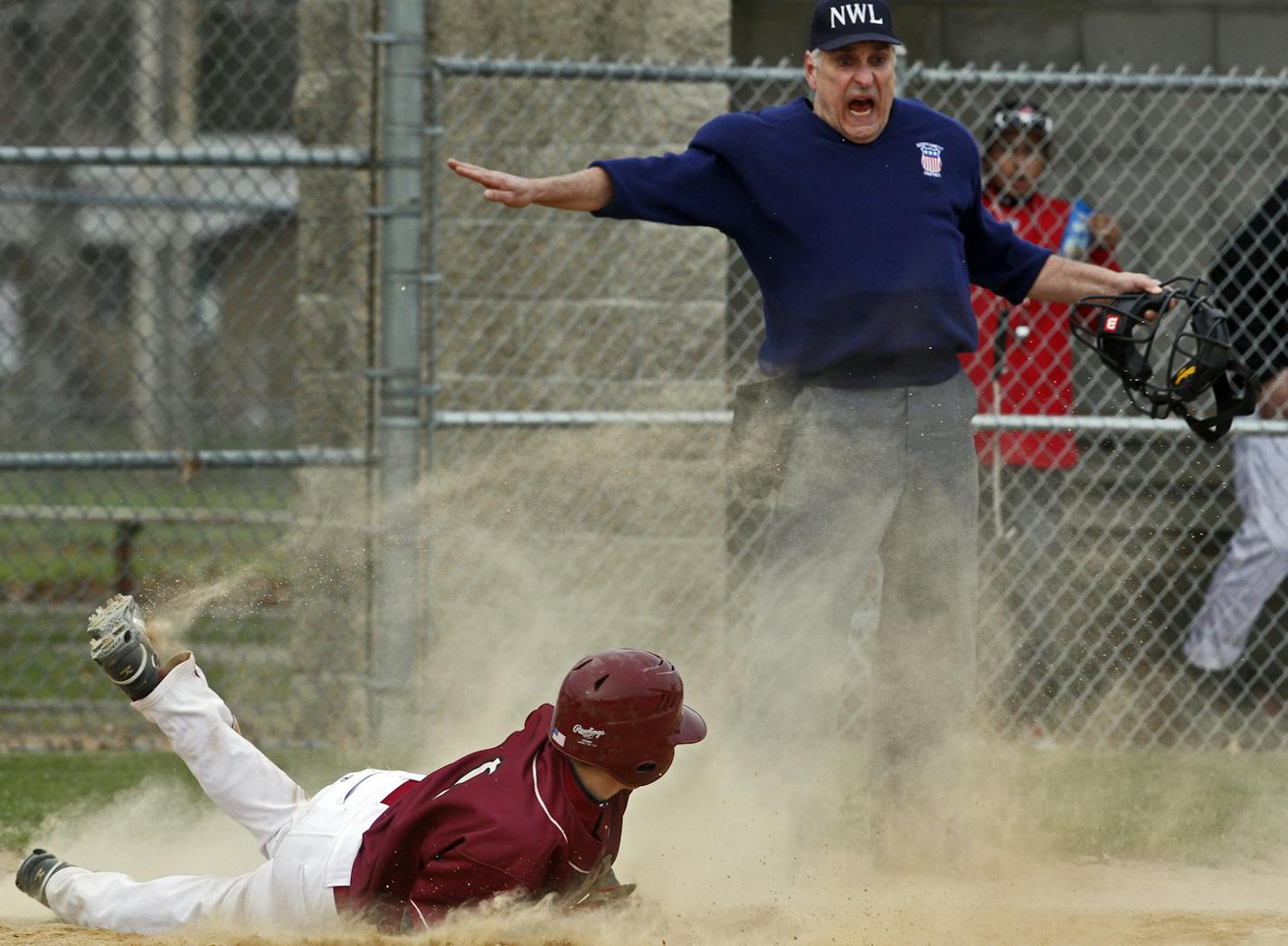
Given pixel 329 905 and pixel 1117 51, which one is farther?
pixel 1117 51

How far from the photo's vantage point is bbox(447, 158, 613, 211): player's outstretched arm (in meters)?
4.60

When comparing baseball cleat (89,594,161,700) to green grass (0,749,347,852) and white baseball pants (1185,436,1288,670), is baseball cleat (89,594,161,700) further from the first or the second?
white baseball pants (1185,436,1288,670)

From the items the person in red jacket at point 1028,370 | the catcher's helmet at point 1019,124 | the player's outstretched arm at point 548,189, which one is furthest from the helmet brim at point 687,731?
the catcher's helmet at point 1019,124

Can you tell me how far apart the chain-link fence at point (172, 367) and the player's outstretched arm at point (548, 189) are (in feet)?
4.72

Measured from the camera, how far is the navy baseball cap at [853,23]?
465cm

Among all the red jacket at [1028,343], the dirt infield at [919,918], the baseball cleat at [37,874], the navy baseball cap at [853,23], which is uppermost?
the navy baseball cap at [853,23]

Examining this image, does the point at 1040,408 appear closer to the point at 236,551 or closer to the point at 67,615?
the point at 236,551

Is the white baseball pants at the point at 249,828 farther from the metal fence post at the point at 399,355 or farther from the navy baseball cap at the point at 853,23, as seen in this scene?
the navy baseball cap at the point at 853,23

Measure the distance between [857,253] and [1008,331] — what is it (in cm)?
239

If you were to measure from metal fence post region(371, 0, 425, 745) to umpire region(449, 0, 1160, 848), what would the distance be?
1.35 metres

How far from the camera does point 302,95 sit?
271 inches

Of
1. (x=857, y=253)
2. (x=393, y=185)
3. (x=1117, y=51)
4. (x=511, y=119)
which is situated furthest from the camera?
(x=1117, y=51)

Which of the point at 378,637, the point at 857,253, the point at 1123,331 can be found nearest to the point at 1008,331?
the point at 1123,331

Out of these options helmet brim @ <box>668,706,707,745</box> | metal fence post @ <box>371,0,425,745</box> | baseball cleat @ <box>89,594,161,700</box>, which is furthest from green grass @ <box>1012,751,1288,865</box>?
baseball cleat @ <box>89,594,161,700</box>
